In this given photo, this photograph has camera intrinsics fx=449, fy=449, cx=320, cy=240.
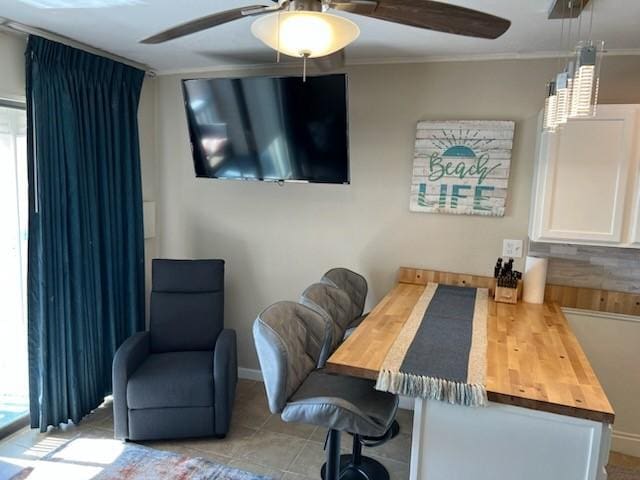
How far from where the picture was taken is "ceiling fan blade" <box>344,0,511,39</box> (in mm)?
1342

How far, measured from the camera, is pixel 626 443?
2641mm

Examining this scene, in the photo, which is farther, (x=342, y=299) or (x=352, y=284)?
(x=352, y=284)

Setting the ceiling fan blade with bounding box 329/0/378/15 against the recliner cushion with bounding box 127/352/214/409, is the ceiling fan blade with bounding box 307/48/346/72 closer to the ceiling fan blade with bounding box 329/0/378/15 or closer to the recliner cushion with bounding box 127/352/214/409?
the ceiling fan blade with bounding box 329/0/378/15

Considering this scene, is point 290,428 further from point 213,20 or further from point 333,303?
point 213,20

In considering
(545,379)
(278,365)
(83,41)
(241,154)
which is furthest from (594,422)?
(83,41)

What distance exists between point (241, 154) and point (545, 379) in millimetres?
2013

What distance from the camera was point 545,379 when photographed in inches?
62.5

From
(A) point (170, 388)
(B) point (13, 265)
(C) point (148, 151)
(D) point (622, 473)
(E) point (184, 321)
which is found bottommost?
(D) point (622, 473)

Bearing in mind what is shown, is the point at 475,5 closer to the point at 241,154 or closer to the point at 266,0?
the point at 266,0

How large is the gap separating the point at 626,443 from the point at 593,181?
1.59 metres

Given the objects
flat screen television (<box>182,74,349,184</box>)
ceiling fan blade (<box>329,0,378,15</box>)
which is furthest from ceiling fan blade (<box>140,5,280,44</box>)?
flat screen television (<box>182,74,349,184</box>)

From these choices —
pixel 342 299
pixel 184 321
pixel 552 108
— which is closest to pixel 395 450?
pixel 342 299

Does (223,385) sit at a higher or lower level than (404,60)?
lower

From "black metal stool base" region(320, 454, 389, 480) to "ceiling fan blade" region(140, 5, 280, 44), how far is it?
2102 millimetres
